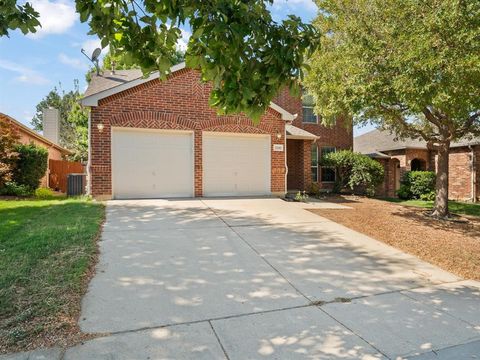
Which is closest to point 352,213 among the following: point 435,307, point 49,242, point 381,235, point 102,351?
point 381,235

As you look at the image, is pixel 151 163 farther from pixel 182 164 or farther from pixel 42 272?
pixel 42 272

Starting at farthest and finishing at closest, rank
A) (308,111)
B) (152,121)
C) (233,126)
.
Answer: (308,111)
(233,126)
(152,121)

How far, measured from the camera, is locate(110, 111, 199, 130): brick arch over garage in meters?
11.0

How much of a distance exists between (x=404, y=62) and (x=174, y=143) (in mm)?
7496

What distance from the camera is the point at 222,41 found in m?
2.76

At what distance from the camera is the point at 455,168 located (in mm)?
19766

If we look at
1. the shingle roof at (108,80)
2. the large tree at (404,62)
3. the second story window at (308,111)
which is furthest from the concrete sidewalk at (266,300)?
the second story window at (308,111)

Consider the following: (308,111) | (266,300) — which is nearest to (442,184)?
(308,111)

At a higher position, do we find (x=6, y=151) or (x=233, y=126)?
(x=233, y=126)

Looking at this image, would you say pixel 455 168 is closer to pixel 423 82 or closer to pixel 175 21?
pixel 423 82

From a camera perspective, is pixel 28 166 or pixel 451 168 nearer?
pixel 28 166

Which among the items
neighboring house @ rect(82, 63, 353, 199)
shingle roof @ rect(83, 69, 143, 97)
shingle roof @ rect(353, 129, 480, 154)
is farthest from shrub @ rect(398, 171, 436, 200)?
shingle roof @ rect(83, 69, 143, 97)

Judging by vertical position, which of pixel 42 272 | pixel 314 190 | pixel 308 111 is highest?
pixel 308 111

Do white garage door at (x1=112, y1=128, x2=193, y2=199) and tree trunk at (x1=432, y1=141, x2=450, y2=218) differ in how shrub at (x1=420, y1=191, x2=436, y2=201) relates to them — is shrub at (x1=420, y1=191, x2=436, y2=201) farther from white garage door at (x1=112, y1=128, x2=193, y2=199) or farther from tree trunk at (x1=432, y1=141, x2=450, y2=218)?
white garage door at (x1=112, y1=128, x2=193, y2=199)
